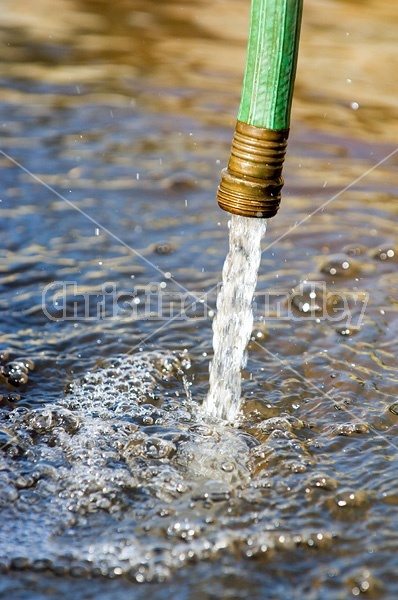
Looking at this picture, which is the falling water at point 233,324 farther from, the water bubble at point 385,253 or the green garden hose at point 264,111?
the water bubble at point 385,253

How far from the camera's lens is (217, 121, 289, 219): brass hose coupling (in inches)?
60.3

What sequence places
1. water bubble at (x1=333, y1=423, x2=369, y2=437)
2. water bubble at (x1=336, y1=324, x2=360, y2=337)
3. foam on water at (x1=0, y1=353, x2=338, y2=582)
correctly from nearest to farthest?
foam on water at (x1=0, y1=353, x2=338, y2=582) → water bubble at (x1=333, y1=423, x2=369, y2=437) → water bubble at (x1=336, y1=324, x2=360, y2=337)

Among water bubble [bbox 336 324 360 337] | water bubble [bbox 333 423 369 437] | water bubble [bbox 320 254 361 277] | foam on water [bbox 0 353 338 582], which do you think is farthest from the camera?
water bubble [bbox 320 254 361 277]

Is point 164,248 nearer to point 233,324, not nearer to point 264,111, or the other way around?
point 233,324

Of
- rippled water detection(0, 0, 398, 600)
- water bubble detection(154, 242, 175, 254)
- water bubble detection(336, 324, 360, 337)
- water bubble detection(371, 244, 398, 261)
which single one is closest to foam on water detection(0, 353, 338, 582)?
rippled water detection(0, 0, 398, 600)

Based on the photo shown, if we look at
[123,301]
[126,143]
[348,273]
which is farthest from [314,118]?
[123,301]

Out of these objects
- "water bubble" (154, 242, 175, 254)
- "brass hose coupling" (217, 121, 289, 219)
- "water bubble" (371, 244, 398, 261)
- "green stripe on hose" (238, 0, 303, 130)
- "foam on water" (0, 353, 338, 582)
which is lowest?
"foam on water" (0, 353, 338, 582)

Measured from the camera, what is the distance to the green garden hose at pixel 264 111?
4.80ft

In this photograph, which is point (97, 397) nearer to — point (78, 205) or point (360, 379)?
point (360, 379)

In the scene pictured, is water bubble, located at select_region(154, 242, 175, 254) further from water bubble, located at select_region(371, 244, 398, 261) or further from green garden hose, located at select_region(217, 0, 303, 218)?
green garden hose, located at select_region(217, 0, 303, 218)

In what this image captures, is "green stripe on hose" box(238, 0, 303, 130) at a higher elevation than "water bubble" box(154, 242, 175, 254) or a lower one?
higher

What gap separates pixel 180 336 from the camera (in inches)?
88.8

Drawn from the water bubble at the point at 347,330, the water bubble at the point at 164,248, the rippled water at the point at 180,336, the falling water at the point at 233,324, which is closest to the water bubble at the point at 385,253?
the rippled water at the point at 180,336

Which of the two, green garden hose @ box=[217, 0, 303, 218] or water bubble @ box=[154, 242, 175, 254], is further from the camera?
water bubble @ box=[154, 242, 175, 254]
